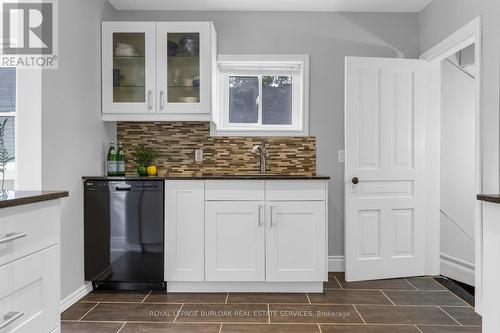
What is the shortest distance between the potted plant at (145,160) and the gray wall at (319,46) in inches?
45.9

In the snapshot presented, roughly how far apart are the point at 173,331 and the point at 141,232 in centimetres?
90

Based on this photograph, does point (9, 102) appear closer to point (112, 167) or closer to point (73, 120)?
point (73, 120)

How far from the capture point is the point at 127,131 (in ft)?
12.8

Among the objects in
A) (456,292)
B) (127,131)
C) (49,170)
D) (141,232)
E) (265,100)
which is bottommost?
(456,292)

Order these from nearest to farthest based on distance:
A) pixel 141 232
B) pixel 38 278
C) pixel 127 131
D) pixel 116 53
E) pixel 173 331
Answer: pixel 38 278 → pixel 173 331 → pixel 141 232 → pixel 116 53 → pixel 127 131

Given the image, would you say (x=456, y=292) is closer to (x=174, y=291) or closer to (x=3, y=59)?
(x=174, y=291)

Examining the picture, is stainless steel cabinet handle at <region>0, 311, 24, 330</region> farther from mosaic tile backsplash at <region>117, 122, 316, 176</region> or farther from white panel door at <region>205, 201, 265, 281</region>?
mosaic tile backsplash at <region>117, 122, 316, 176</region>

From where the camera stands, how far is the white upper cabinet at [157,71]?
351cm

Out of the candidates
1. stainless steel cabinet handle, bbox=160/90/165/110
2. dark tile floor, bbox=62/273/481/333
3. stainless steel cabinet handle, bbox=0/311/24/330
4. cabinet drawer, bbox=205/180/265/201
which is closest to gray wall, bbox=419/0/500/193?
dark tile floor, bbox=62/273/481/333

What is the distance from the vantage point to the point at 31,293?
156 centimetres

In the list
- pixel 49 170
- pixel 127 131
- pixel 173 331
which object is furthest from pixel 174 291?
pixel 127 131

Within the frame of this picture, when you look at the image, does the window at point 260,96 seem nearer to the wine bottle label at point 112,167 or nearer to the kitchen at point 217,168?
the kitchen at point 217,168

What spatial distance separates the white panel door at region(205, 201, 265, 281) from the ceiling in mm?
1828

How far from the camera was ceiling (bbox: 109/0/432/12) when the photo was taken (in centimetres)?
369
